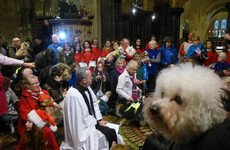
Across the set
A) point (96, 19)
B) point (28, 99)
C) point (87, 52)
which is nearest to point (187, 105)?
point (28, 99)

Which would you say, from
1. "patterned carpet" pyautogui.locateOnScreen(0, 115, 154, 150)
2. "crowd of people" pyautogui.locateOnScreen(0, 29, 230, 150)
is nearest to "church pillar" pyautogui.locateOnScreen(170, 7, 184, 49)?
"crowd of people" pyautogui.locateOnScreen(0, 29, 230, 150)

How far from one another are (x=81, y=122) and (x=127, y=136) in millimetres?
1407

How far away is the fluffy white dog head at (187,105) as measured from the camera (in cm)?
101

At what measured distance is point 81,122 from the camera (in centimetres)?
271

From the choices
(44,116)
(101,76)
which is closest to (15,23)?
(101,76)

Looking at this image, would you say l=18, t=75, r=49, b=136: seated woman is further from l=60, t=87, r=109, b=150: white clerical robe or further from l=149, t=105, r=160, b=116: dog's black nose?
l=149, t=105, r=160, b=116: dog's black nose

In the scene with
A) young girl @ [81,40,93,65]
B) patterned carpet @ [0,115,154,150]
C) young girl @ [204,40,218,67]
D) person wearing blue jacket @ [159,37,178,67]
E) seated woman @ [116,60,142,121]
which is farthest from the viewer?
young girl @ [81,40,93,65]

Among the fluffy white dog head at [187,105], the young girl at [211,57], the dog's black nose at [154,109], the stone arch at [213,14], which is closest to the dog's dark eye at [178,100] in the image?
the fluffy white dog head at [187,105]

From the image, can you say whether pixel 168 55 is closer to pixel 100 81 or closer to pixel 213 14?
pixel 100 81

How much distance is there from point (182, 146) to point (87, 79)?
1.99m

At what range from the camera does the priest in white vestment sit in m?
2.68

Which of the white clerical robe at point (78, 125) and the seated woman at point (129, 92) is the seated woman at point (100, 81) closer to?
the seated woman at point (129, 92)

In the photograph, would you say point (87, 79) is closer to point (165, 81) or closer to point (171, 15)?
point (165, 81)

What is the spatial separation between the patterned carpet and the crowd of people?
0.77ft
